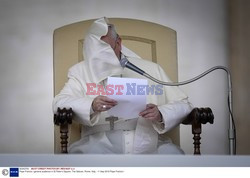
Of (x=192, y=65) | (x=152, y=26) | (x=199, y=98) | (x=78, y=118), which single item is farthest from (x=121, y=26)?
(x=78, y=118)

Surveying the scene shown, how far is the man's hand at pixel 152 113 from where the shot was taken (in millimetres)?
1319

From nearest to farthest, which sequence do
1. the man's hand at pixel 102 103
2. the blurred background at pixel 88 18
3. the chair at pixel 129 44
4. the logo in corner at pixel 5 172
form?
the logo in corner at pixel 5 172 → the man's hand at pixel 102 103 → the chair at pixel 129 44 → the blurred background at pixel 88 18

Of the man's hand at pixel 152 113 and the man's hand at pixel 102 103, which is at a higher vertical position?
the man's hand at pixel 102 103

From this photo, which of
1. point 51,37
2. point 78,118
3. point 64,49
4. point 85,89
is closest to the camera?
point 78,118

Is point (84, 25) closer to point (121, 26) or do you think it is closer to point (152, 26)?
point (121, 26)

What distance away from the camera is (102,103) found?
1.29 m

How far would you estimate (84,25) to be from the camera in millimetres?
2000

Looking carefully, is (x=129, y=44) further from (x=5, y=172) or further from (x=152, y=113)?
(x=5, y=172)

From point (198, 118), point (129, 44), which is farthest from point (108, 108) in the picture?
Result: point (129, 44)

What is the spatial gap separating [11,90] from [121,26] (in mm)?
763

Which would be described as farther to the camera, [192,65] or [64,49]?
[192,65]

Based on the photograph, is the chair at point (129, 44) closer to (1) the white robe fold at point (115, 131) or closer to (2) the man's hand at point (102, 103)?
(1) the white robe fold at point (115, 131)

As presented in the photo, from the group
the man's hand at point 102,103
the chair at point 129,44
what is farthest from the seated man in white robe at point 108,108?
the chair at point 129,44

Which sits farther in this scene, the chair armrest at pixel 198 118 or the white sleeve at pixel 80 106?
the white sleeve at pixel 80 106
